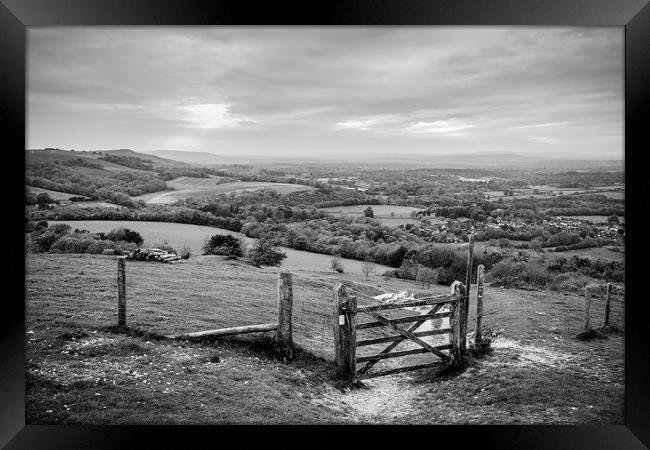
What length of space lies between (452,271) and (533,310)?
1.33 metres

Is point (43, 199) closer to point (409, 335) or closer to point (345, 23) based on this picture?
point (345, 23)

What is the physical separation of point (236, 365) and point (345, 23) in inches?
191

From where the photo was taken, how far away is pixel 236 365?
6227 mm

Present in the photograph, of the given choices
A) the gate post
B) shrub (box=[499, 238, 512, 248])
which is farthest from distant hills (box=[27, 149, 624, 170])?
the gate post

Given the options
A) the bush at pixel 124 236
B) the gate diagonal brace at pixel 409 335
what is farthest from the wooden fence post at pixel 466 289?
the bush at pixel 124 236

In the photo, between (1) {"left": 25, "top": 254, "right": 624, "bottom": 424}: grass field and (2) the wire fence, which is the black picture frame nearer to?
(1) {"left": 25, "top": 254, "right": 624, "bottom": 424}: grass field

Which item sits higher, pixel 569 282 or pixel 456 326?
pixel 569 282

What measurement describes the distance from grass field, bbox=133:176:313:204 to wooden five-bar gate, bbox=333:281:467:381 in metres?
2.41

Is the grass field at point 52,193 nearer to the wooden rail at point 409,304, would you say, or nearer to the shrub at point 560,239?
the wooden rail at point 409,304

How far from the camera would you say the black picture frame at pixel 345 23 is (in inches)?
246

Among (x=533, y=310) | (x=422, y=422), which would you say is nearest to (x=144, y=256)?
(x=422, y=422)

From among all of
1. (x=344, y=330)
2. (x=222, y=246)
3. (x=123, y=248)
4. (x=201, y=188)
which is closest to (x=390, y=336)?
(x=344, y=330)

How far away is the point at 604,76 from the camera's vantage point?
22.8ft

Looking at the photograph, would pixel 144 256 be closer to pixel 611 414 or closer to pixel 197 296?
pixel 197 296
